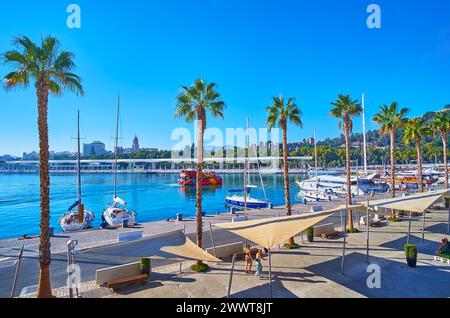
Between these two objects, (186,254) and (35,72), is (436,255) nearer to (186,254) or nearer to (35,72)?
(186,254)

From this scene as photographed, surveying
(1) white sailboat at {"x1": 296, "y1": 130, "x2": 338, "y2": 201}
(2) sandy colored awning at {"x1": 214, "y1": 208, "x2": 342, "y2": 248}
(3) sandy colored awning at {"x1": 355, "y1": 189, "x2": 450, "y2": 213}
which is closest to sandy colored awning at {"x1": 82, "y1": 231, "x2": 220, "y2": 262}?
(2) sandy colored awning at {"x1": 214, "y1": 208, "x2": 342, "y2": 248}

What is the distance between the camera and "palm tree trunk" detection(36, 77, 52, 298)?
35.6 ft

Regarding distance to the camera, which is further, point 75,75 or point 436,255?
point 436,255

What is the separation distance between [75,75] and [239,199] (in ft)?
150

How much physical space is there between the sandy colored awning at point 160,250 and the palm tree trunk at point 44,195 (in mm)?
1495

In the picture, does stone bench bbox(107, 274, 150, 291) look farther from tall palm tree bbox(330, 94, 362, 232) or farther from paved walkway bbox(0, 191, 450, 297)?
tall palm tree bbox(330, 94, 362, 232)

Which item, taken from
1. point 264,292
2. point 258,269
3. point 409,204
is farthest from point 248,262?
point 409,204

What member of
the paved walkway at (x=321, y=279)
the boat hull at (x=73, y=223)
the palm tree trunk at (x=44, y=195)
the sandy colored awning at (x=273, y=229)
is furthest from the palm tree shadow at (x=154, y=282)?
the boat hull at (x=73, y=223)

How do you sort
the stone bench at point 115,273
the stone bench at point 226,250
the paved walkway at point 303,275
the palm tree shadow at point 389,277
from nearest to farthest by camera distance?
the palm tree shadow at point 389,277
the paved walkway at point 303,275
the stone bench at point 115,273
the stone bench at point 226,250

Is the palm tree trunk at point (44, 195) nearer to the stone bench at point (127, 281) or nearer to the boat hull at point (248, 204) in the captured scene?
the stone bench at point (127, 281)

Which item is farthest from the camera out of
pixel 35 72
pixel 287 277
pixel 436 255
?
pixel 436 255

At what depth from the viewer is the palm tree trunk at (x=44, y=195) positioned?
10.9 meters
